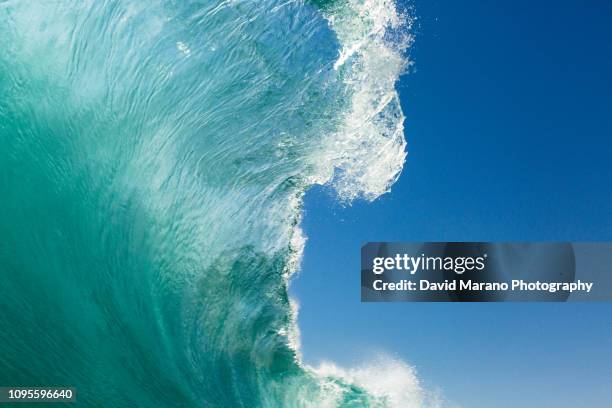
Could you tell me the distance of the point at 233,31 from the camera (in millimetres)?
5844

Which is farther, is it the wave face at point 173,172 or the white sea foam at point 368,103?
the white sea foam at point 368,103

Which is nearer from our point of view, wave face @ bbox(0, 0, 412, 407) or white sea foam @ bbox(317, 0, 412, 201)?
wave face @ bbox(0, 0, 412, 407)

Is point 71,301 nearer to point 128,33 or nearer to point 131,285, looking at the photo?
point 131,285

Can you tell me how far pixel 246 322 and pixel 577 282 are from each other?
3.41 metres

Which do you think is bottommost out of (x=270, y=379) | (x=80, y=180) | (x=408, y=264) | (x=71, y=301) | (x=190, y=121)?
(x=270, y=379)

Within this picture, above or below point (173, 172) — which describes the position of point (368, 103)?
above

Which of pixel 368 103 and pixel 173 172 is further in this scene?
pixel 368 103

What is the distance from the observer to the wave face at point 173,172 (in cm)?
532

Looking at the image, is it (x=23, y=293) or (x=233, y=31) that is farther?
(x=233, y=31)

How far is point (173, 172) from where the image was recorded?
19.7 feet

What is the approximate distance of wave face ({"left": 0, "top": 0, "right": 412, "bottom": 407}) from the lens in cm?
532

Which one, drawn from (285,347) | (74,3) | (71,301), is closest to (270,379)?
(285,347)

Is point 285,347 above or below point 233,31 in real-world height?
below

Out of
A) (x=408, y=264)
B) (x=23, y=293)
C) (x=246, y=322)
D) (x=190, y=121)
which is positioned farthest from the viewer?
(x=246, y=322)
